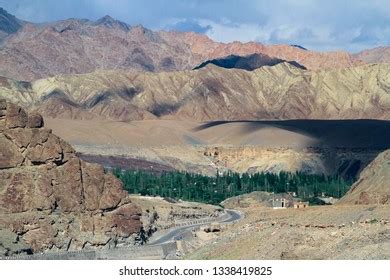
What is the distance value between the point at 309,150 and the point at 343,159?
768 cm

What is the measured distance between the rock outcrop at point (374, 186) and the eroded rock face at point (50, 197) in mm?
16809

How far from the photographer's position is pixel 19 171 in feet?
198

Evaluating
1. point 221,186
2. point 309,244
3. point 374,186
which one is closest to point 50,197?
point 374,186

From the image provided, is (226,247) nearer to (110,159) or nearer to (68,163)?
(68,163)

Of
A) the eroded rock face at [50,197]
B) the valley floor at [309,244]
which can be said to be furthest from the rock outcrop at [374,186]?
the valley floor at [309,244]

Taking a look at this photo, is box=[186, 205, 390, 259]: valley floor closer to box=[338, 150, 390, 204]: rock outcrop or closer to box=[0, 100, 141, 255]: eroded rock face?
box=[0, 100, 141, 255]: eroded rock face

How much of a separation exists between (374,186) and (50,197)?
23.3 metres

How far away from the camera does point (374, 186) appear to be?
65.3 m

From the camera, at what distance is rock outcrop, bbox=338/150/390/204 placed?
6135cm

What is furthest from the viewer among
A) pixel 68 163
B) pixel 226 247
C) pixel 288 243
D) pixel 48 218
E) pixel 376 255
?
pixel 68 163

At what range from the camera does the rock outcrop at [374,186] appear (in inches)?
2415

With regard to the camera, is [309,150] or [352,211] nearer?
[352,211]

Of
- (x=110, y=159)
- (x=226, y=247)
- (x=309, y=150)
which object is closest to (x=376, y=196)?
(x=226, y=247)

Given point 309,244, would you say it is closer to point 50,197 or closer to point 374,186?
point 50,197
